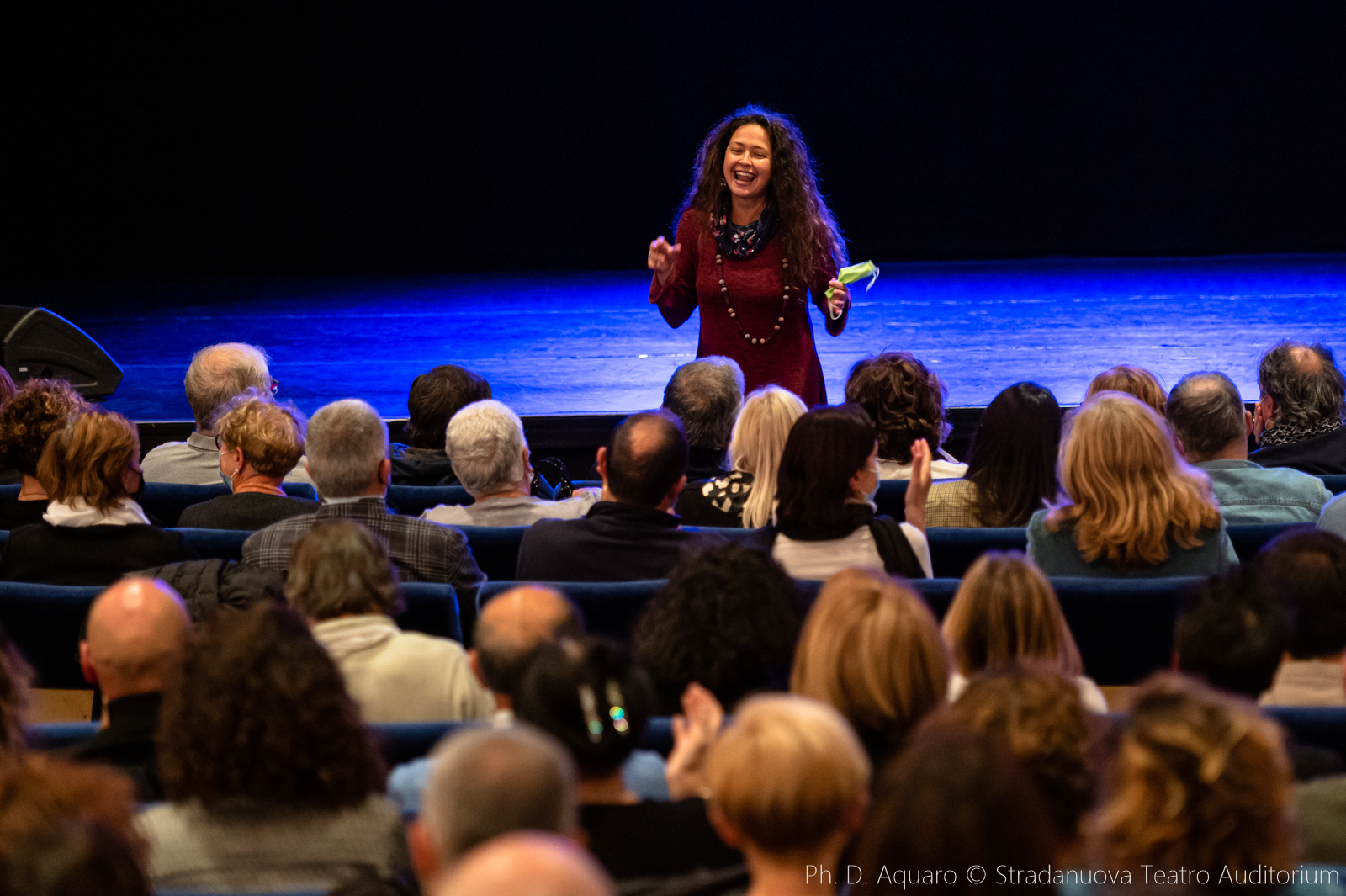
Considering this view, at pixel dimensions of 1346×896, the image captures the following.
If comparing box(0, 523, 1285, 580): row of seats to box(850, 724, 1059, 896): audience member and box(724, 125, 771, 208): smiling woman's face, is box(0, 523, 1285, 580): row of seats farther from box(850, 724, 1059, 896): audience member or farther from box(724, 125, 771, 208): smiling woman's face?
box(850, 724, 1059, 896): audience member

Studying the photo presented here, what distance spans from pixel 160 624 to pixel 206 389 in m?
2.25

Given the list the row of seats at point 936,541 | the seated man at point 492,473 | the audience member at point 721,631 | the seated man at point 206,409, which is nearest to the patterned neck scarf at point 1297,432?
the row of seats at point 936,541

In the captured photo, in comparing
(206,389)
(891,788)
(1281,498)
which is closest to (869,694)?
(891,788)

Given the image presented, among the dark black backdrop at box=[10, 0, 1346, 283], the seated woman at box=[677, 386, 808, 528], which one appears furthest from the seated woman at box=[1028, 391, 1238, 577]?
the dark black backdrop at box=[10, 0, 1346, 283]

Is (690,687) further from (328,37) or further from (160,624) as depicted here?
(328,37)

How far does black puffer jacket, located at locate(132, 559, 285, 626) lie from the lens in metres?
2.69

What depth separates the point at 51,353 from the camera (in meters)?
6.07

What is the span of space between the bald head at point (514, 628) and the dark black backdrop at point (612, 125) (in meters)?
8.68

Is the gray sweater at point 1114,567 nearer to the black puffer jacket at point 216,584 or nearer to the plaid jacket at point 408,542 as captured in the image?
the plaid jacket at point 408,542

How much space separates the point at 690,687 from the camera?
2078 mm

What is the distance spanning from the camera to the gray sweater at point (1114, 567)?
286 centimetres

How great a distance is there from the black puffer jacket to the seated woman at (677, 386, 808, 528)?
1.18 meters

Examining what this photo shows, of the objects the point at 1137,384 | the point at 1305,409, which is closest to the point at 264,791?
the point at 1137,384

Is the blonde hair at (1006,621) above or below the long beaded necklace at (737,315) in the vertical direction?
below
